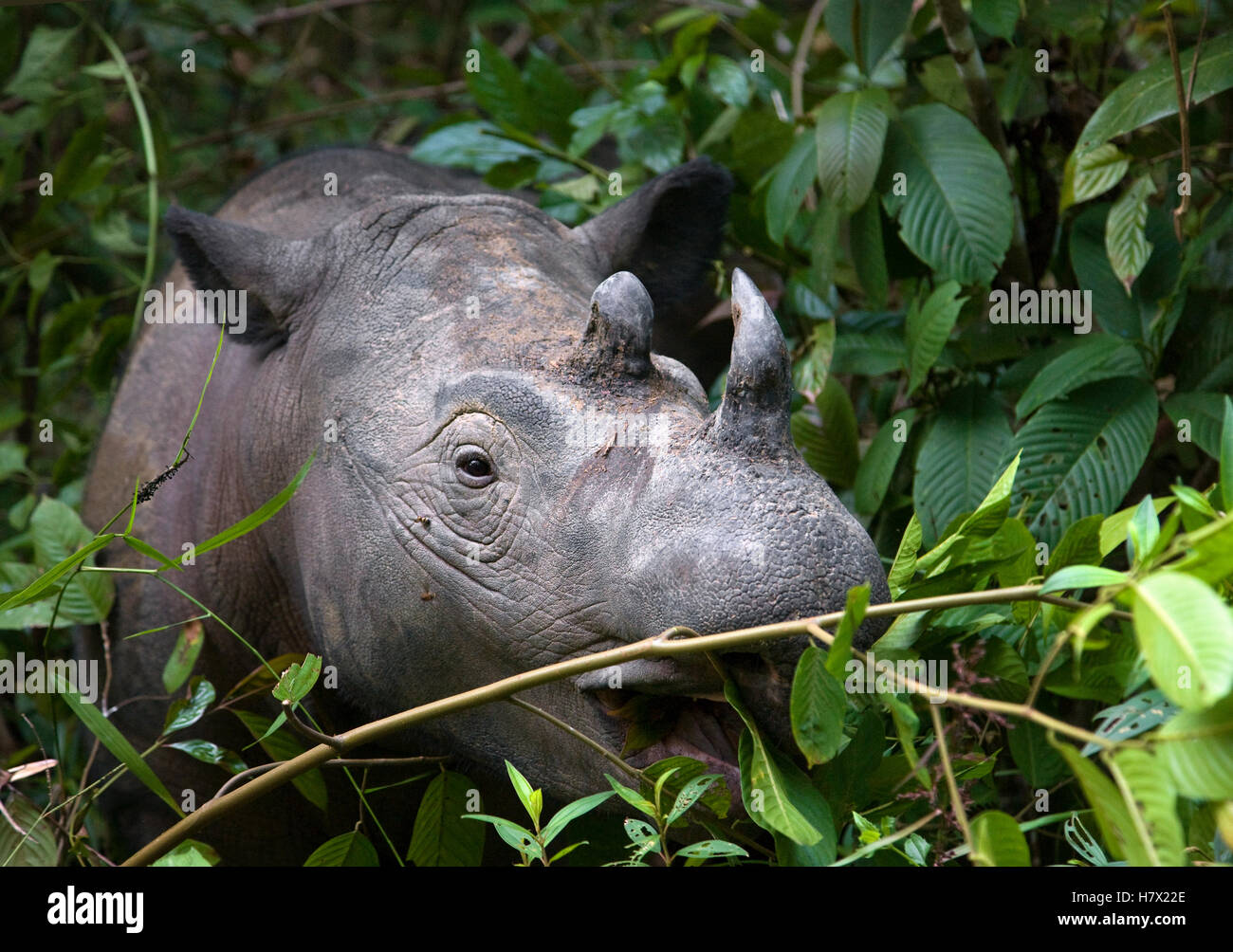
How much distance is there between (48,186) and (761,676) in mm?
3586

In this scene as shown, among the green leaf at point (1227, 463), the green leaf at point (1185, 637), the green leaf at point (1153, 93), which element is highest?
the green leaf at point (1153, 93)

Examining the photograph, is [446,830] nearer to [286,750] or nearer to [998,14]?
[286,750]

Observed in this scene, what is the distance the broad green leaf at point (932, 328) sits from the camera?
→ 3.13 metres

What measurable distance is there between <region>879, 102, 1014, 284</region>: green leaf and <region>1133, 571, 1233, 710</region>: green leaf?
1.90 metres

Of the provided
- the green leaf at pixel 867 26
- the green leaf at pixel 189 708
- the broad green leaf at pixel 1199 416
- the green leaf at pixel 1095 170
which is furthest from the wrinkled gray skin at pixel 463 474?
the broad green leaf at pixel 1199 416

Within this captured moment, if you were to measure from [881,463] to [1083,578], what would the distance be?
67.0 inches

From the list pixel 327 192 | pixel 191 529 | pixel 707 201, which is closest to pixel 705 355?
pixel 707 201

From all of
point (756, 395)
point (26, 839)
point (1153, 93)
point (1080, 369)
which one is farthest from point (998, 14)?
point (26, 839)

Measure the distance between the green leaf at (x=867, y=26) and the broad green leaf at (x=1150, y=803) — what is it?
2.48m

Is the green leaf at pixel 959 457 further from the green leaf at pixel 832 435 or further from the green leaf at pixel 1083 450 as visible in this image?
the green leaf at pixel 832 435

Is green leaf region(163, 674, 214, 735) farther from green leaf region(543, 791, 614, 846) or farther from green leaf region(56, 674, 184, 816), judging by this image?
green leaf region(543, 791, 614, 846)

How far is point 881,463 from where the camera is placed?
129 inches

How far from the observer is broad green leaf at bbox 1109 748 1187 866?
1.39 meters

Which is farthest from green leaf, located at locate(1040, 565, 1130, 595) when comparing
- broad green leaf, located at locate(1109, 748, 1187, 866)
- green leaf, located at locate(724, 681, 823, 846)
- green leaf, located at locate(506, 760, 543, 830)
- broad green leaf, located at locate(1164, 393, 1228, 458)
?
broad green leaf, located at locate(1164, 393, 1228, 458)
